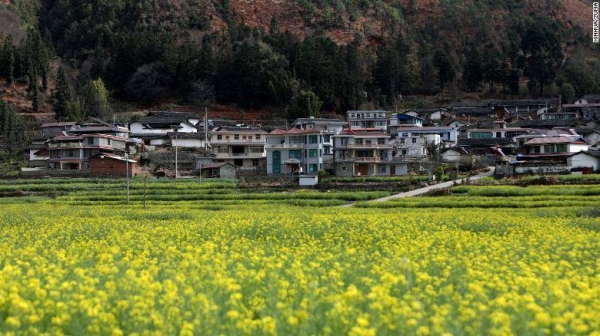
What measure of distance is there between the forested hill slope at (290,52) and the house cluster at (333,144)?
12340mm

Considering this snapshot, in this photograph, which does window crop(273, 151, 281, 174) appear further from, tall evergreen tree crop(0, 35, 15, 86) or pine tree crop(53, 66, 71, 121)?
tall evergreen tree crop(0, 35, 15, 86)

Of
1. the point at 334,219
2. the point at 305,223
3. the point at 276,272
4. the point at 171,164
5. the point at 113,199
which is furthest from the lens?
the point at 171,164

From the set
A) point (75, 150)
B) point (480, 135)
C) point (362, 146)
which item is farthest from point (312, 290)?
point (480, 135)

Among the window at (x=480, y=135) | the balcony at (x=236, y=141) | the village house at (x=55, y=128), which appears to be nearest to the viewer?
the balcony at (x=236, y=141)

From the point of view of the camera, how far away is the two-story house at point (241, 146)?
70.5 m

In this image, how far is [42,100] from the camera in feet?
301

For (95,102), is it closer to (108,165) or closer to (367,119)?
(108,165)

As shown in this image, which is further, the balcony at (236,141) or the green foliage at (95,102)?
the green foliage at (95,102)

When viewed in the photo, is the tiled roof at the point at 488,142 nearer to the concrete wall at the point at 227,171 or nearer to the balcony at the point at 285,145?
the balcony at the point at 285,145

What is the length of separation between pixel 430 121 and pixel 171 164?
3621 cm

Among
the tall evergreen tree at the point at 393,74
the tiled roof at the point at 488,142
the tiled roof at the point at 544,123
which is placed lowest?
the tiled roof at the point at 488,142

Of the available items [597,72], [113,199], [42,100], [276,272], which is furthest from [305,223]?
[597,72]

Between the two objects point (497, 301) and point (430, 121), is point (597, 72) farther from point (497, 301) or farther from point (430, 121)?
point (497, 301)

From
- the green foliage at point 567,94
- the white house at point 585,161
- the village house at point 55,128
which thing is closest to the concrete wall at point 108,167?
the village house at point 55,128
